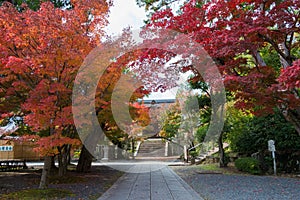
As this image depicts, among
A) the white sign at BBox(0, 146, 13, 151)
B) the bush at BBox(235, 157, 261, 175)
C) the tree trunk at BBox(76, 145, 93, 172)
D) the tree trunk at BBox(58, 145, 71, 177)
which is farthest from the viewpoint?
the white sign at BBox(0, 146, 13, 151)

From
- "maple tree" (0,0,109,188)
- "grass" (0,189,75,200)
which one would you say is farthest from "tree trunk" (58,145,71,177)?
"grass" (0,189,75,200)

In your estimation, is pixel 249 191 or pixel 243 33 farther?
pixel 249 191

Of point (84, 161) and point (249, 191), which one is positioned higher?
point (84, 161)

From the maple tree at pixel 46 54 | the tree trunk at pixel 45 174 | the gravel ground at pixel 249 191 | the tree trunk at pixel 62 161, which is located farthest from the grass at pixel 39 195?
the gravel ground at pixel 249 191

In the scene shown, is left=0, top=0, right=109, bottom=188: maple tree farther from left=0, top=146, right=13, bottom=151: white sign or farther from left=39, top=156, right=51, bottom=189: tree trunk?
left=0, top=146, right=13, bottom=151: white sign

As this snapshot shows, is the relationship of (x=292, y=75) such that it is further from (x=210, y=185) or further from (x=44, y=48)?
(x=44, y=48)

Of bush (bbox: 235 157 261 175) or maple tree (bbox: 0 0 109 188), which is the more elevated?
maple tree (bbox: 0 0 109 188)

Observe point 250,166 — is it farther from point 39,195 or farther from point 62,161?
point 39,195

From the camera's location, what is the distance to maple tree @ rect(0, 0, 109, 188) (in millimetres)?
5730

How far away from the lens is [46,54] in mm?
5766

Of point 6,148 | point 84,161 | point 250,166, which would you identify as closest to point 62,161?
point 84,161

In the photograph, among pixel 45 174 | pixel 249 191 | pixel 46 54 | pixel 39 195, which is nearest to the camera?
pixel 46 54

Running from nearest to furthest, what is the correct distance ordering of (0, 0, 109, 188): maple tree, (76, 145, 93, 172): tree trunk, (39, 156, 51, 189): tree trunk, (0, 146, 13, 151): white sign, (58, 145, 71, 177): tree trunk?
(0, 0, 109, 188): maple tree, (39, 156, 51, 189): tree trunk, (58, 145, 71, 177): tree trunk, (76, 145, 93, 172): tree trunk, (0, 146, 13, 151): white sign

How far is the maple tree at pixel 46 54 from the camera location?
5.73 meters
